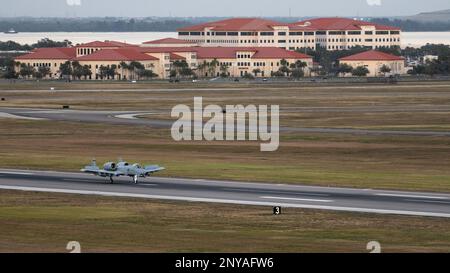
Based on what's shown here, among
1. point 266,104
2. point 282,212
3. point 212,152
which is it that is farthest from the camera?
point 266,104

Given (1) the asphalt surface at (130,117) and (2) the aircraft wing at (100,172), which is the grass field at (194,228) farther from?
(1) the asphalt surface at (130,117)

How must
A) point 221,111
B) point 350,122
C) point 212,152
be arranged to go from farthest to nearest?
1. point 221,111
2. point 350,122
3. point 212,152

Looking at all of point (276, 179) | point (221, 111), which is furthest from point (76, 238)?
point (221, 111)

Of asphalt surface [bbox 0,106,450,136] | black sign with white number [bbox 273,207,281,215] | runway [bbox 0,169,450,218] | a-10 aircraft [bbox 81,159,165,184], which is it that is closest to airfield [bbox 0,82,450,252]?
runway [bbox 0,169,450,218]

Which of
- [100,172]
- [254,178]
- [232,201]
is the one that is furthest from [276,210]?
[100,172]

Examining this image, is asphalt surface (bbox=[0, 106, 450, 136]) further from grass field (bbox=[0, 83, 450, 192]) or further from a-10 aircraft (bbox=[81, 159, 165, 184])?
a-10 aircraft (bbox=[81, 159, 165, 184])

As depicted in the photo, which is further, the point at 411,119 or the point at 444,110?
the point at 444,110

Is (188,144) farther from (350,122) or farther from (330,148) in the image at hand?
(350,122)
